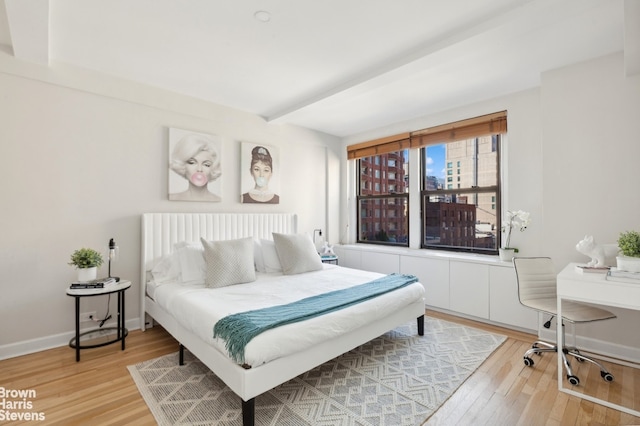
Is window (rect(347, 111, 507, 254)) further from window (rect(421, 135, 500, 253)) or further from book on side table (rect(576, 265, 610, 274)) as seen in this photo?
book on side table (rect(576, 265, 610, 274))

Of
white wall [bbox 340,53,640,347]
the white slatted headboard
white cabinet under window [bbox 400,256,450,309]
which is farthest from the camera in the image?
white cabinet under window [bbox 400,256,450,309]

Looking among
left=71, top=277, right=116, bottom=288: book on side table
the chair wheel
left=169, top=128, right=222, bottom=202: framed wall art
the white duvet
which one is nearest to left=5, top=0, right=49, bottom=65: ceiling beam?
left=169, top=128, right=222, bottom=202: framed wall art

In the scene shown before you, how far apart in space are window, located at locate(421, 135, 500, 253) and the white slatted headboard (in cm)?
227

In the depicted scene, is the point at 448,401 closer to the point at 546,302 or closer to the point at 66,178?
the point at 546,302

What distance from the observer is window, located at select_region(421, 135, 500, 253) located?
12.4 feet

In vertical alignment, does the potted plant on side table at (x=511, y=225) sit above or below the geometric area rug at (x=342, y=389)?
above

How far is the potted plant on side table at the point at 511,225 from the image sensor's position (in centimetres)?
317

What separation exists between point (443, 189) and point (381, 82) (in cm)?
199

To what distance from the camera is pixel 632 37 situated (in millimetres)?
2039

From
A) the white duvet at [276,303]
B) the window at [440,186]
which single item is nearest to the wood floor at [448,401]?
the white duvet at [276,303]

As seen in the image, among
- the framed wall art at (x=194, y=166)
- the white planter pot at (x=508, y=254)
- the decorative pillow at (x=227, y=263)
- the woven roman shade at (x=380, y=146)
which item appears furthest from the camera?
the woven roman shade at (x=380, y=146)

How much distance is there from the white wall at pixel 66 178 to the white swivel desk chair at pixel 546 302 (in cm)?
348

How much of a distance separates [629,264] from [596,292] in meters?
0.31

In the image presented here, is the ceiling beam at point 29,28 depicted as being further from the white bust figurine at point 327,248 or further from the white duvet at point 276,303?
the white bust figurine at point 327,248
